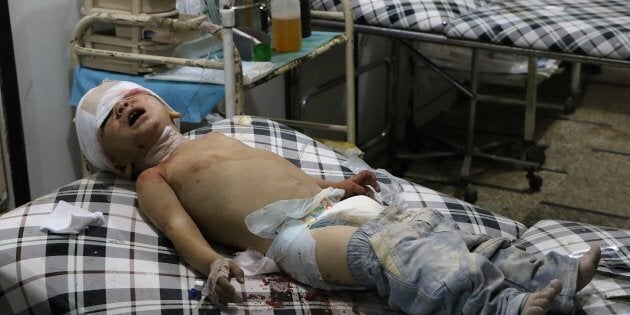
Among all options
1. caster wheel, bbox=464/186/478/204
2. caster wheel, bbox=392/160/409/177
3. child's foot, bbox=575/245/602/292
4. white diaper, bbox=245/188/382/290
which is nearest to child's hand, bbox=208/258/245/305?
white diaper, bbox=245/188/382/290

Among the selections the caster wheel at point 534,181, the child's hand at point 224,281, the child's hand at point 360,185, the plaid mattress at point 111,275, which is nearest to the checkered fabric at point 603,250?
the plaid mattress at point 111,275

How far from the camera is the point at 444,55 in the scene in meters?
3.68

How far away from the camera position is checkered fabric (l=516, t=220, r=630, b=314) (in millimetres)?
1676

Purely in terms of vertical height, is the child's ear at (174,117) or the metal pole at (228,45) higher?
the metal pole at (228,45)

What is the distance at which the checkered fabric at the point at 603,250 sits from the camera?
1.68m

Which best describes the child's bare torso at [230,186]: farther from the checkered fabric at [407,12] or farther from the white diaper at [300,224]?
the checkered fabric at [407,12]

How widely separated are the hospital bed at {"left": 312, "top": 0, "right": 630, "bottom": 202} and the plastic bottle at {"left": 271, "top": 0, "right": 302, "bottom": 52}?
1.13ft

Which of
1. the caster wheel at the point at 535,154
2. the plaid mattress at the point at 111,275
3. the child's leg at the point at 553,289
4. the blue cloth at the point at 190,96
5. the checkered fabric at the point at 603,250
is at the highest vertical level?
the blue cloth at the point at 190,96

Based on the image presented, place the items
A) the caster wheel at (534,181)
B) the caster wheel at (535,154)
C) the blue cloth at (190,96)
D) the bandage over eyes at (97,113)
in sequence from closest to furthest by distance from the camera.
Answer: the bandage over eyes at (97,113) < the blue cloth at (190,96) < the caster wheel at (534,181) < the caster wheel at (535,154)

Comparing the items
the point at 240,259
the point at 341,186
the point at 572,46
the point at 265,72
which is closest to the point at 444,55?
the point at 572,46

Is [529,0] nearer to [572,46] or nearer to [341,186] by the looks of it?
[572,46]

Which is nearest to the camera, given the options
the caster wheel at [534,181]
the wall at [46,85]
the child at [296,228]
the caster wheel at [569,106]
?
the child at [296,228]

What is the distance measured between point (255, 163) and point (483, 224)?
61 cm

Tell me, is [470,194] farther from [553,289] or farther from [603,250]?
[553,289]
